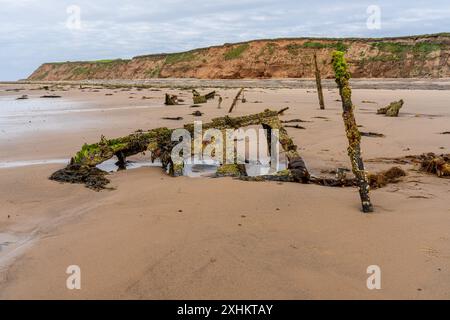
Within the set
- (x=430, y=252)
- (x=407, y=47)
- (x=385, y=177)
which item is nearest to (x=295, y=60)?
(x=407, y=47)

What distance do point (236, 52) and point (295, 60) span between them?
32.6ft

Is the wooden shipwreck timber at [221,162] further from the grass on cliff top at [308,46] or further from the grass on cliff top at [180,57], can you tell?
the grass on cliff top at [180,57]

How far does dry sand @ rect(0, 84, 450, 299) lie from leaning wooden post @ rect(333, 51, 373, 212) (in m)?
0.21

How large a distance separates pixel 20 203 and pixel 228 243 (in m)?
3.10

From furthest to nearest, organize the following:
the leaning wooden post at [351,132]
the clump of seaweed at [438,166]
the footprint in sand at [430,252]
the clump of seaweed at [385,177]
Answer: the clump of seaweed at [438,166] < the clump of seaweed at [385,177] < the leaning wooden post at [351,132] < the footprint in sand at [430,252]

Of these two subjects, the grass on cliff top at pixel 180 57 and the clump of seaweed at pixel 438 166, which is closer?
the clump of seaweed at pixel 438 166

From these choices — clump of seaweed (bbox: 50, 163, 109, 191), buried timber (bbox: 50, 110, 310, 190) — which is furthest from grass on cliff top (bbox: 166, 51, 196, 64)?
clump of seaweed (bbox: 50, 163, 109, 191)

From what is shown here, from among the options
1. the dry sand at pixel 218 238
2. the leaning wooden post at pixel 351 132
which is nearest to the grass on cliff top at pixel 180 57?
the dry sand at pixel 218 238

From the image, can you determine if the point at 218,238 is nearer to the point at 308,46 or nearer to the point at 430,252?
the point at 430,252

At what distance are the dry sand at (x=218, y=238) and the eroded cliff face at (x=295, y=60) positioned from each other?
34.1m

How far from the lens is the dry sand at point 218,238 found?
3498mm

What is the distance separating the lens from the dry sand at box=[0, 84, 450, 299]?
350cm

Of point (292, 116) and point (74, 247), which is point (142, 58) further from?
point (74, 247)

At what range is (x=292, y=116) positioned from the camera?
49.1 feet
